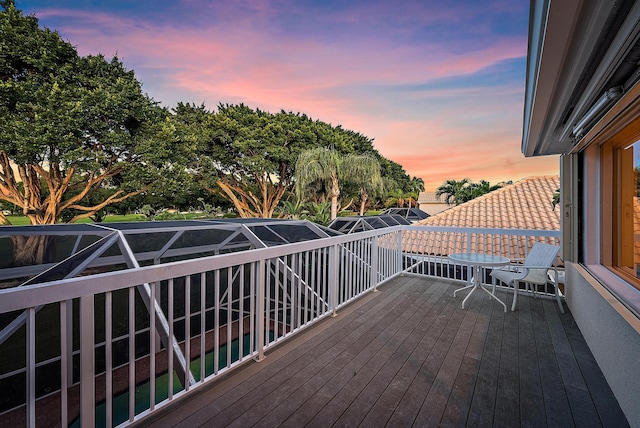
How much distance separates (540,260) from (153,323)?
4842 mm

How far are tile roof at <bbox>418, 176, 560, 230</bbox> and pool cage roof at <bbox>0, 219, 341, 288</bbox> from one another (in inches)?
304

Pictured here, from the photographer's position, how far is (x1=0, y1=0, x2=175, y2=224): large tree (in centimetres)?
977

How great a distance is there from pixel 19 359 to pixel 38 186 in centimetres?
1118

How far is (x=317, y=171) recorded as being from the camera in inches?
632

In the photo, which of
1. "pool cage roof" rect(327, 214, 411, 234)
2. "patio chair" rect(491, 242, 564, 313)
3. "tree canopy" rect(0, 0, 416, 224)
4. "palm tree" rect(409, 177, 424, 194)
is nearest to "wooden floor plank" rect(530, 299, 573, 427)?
"patio chair" rect(491, 242, 564, 313)

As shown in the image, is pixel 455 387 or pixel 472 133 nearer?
pixel 455 387

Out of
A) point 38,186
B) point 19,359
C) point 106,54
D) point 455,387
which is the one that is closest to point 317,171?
point 106,54

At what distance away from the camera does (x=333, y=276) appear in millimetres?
3438

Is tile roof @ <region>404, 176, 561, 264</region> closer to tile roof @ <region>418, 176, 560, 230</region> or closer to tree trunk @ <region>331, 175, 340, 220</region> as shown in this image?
tile roof @ <region>418, 176, 560, 230</region>

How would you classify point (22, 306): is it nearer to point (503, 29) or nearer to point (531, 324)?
point (531, 324)

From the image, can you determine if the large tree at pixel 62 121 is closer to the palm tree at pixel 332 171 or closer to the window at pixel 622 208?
the palm tree at pixel 332 171

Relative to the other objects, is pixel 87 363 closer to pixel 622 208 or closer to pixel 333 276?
pixel 333 276

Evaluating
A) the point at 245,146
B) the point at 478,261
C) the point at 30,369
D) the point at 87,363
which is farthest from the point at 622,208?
the point at 245,146

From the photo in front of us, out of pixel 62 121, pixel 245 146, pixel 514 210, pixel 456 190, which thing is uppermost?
pixel 245 146
